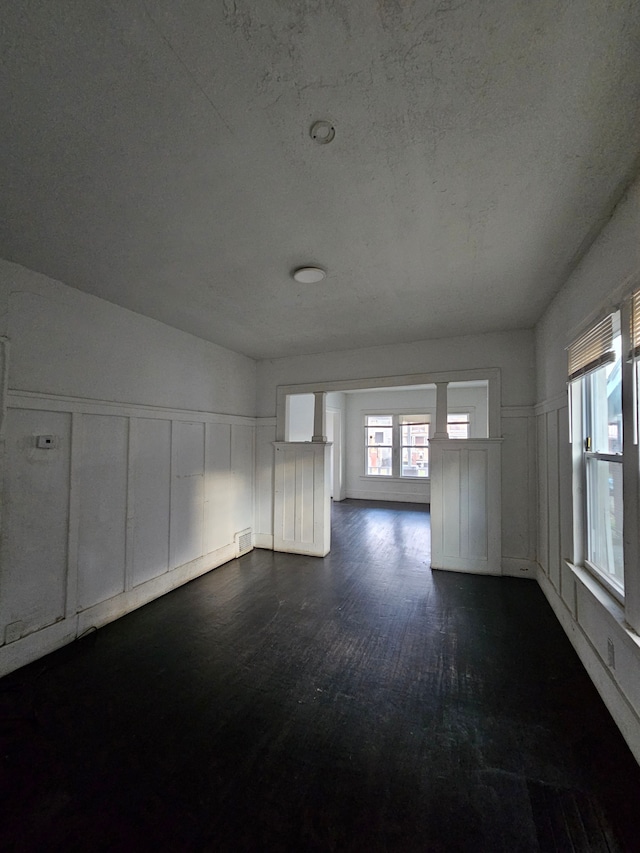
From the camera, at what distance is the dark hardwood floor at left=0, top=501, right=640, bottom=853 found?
1281 millimetres

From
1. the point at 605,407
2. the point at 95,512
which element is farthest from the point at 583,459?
the point at 95,512

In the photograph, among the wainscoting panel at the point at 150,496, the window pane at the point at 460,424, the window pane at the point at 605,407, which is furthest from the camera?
the window pane at the point at 460,424

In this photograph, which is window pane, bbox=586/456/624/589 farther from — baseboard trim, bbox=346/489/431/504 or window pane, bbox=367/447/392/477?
window pane, bbox=367/447/392/477

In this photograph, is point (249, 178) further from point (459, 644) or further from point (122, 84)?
point (459, 644)

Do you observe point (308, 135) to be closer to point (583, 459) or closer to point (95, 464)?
point (583, 459)

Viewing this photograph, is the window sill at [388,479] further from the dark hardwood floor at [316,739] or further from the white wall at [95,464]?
the dark hardwood floor at [316,739]

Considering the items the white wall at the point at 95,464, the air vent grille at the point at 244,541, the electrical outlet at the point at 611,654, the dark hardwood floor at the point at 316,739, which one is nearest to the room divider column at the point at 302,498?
the air vent grille at the point at 244,541

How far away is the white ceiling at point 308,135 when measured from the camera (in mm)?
963

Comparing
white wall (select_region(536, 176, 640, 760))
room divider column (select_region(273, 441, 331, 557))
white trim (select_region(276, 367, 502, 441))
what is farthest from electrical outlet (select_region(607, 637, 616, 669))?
room divider column (select_region(273, 441, 331, 557))

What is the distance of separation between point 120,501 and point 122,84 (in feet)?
8.84

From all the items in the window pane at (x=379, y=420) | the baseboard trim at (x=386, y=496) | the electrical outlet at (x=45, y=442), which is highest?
the window pane at (x=379, y=420)

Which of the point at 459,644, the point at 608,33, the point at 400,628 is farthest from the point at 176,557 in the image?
the point at 608,33

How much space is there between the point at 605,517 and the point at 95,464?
3.56 metres

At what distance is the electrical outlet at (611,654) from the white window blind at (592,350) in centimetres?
147
